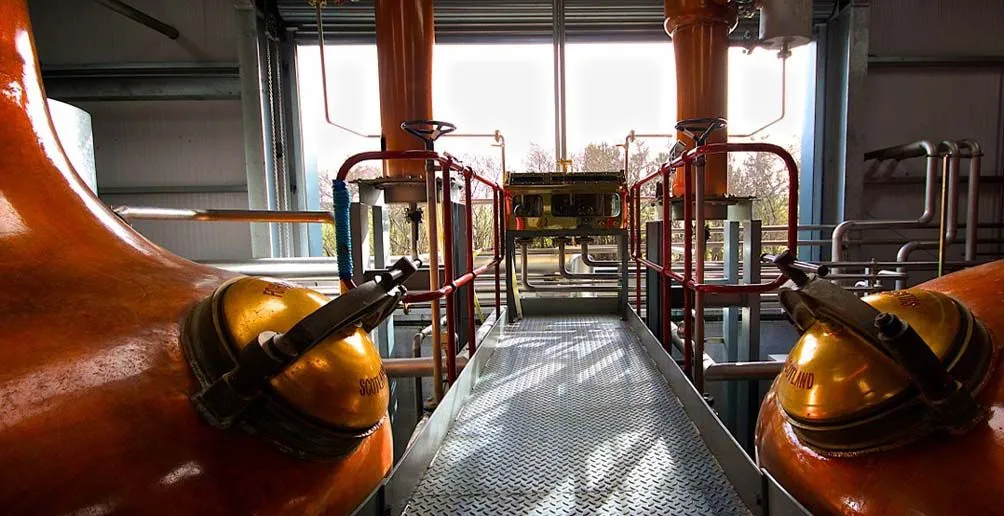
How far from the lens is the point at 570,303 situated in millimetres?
3682

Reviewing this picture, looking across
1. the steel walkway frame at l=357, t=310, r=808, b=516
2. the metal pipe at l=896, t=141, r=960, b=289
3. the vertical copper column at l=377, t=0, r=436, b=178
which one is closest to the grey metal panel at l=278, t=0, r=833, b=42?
the metal pipe at l=896, t=141, r=960, b=289

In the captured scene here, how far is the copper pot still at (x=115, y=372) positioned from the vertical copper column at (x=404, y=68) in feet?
6.66

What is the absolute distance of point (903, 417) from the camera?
76 centimetres

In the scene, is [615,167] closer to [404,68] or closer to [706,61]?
[706,61]

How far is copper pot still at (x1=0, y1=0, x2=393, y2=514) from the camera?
56 cm

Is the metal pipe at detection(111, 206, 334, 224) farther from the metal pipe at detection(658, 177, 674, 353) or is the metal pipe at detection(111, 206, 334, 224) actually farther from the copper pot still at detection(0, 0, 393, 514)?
the metal pipe at detection(658, 177, 674, 353)

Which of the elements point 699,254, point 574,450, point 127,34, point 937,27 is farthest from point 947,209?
point 127,34

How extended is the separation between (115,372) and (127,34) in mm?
6101

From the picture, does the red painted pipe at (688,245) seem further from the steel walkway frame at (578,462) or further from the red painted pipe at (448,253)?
the red painted pipe at (448,253)

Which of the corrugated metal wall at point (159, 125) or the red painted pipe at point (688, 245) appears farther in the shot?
the corrugated metal wall at point (159, 125)

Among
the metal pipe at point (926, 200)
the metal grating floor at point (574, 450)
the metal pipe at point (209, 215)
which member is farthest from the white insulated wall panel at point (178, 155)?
the metal pipe at point (926, 200)

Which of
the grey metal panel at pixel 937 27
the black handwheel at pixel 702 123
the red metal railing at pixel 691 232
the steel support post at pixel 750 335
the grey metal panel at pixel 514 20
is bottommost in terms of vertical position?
the steel support post at pixel 750 335

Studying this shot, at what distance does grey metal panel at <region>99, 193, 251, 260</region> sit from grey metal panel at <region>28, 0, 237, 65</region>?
147 cm

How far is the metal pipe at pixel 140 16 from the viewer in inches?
169
